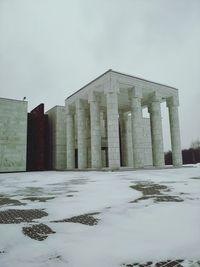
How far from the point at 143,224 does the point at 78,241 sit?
45.0 inches

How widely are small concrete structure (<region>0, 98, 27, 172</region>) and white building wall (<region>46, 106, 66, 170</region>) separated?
5746 millimetres

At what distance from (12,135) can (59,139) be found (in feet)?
24.8

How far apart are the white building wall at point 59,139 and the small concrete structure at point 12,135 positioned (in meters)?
5.75

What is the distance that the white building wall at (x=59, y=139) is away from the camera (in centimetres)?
3306

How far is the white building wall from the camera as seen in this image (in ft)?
108

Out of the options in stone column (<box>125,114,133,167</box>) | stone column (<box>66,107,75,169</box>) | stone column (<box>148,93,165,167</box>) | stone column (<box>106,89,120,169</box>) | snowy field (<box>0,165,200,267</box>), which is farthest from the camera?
stone column (<box>125,114,133,167</box>)

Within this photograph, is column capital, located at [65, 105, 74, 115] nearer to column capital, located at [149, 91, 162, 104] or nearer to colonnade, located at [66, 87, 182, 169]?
colonnade, located at [66, 87, 182, 169]

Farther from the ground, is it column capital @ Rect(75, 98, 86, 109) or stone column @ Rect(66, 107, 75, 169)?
column capital @ Rect(75, 98, 86, 109)

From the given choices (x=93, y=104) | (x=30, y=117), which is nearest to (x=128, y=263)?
(x=93, y=104)

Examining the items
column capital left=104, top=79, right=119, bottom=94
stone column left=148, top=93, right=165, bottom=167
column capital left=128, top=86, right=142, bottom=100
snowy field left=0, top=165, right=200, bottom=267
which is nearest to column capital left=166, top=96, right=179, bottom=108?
stone column left=148, top=93, right=165, bottom=167

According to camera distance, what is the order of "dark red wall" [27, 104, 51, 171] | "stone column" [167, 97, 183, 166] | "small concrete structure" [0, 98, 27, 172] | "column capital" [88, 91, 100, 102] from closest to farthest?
"column capital" [88, 91, 100, 102] < "small concrete structure" [0, 98, 27, 172] < "stone column" [167, 97, 183, 166] < "dark red wall" [27, 104, 51, 171]

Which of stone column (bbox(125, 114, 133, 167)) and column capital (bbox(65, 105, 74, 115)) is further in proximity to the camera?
stone column (bbox(125, 114, 133, 167))

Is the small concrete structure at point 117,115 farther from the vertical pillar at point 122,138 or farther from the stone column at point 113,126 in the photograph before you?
the vertical pillar at point 122,138

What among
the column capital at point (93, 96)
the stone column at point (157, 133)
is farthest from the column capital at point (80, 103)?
the stone column at point (157, 133)
